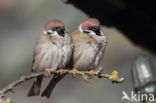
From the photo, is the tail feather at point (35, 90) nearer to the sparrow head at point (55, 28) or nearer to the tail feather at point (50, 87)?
the tail feather at point (50, 87)

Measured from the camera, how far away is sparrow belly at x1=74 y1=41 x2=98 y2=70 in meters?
3.79

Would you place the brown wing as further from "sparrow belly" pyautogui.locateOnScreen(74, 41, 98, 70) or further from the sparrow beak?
"sparrow belly" pyautogui.locateOnScreen(74, 41, 98, 70)

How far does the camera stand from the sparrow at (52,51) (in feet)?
11.3

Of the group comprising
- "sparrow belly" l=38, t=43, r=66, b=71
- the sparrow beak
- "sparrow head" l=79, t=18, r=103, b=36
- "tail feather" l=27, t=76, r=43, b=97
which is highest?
"sparrow head" l=79, t=18, r=103, b=36

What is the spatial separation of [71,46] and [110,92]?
2367 millimetres

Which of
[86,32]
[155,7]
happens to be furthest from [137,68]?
[155,7]

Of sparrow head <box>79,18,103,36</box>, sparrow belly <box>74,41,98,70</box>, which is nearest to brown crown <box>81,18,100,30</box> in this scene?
sparrow head <box>79,18,103,36</box>

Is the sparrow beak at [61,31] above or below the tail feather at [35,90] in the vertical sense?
above

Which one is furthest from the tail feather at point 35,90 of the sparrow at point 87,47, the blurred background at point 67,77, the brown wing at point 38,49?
the blurred background at point 67,77

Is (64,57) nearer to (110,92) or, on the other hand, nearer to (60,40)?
(60,40)

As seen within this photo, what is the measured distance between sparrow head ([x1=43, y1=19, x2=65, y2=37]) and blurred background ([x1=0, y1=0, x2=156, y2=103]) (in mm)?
2230

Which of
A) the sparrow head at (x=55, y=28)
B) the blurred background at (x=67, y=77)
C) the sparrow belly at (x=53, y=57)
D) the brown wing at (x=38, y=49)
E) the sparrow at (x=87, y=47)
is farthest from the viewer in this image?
the blurred background at (x=67, y=77)

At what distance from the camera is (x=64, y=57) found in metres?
3.51

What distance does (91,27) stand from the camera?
144 inches
